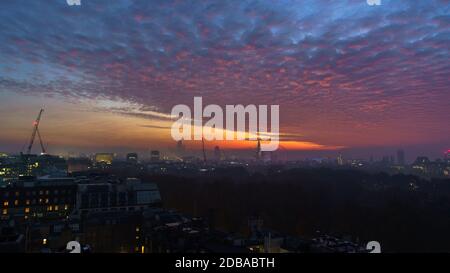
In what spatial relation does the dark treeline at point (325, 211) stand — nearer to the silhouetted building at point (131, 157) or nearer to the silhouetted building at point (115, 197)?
the silhouetted building at point (115, 197)

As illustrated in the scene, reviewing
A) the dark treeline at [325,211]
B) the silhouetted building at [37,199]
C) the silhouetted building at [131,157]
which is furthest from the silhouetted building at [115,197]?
the silhouetted building at [131,157]

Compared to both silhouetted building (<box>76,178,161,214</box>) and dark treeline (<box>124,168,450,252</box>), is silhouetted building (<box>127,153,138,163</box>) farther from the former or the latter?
silhouetted building (<box>76,178,161,214</box>)

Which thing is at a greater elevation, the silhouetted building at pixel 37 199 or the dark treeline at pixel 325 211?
the silhouetted building at pixel 37 199

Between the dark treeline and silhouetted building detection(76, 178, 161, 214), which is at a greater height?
silhouetted building detection(76, 178, 161, 214)

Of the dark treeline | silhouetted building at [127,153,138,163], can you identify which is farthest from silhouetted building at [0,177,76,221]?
silhouetted building at [127,153,138,163]

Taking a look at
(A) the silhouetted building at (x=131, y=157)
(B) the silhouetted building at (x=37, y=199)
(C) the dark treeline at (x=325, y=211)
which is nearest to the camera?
(C) the dark treeline at (x=325, y=211)

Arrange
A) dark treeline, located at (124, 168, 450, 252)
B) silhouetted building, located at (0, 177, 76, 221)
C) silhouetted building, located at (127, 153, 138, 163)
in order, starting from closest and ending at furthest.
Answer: dark treeline, located at (124, 168, 450, 252) < silhouetted building, located at (0, 177, 76, 221) < silhouetted building, located at (127, 153, 138, 163)

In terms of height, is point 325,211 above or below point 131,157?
below

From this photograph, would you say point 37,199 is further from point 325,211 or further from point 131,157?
point 131,157

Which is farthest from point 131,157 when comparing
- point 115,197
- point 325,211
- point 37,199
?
point 325,211

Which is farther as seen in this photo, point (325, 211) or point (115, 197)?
point (325, 211)

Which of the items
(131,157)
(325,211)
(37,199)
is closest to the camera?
(37,199)
